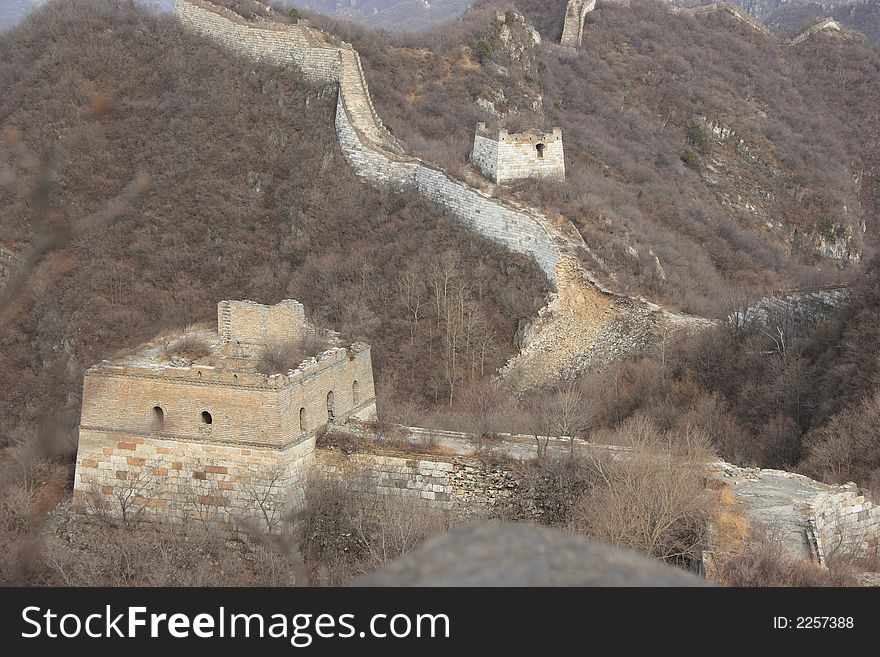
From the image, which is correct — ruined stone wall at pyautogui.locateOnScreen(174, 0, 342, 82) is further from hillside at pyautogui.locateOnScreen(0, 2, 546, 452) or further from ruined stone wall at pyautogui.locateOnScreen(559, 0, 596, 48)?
ruined stone wall at pyautogui.locateOnScreen(559, 0, 596, 48)

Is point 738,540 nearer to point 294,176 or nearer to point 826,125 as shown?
point 294,176

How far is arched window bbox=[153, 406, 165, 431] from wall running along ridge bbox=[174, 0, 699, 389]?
9.48m

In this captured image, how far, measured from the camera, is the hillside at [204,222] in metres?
25.1

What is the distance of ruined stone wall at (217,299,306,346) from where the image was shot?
1725 cm

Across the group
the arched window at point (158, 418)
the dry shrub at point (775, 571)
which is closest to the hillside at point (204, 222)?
the arched window at point (158, 418)

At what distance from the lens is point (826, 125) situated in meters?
→ 55.3

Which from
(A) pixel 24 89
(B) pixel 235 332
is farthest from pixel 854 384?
(A) pixel 24 89

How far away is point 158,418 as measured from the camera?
50.5ft

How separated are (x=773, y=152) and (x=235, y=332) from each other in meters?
38.0

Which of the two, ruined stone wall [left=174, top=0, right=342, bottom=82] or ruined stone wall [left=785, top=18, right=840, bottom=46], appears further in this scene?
ruined stone wall [left=785, top=18, right=840, bottom=46]

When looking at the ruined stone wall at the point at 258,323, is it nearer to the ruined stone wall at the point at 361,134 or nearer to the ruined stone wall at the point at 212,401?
the ruined stone wall at the point at 212,401

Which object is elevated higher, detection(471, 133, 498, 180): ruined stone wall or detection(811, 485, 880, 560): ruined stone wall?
detection(471, 133, 498, 180): ruined stone wall

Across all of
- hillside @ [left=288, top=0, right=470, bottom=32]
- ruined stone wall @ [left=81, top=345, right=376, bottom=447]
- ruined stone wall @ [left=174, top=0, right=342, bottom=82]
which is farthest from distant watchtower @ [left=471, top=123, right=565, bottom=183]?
hillside @ [left=288, top=0, right=470, bottom=32]

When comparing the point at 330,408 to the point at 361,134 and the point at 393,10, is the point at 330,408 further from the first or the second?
the point at 393,10
